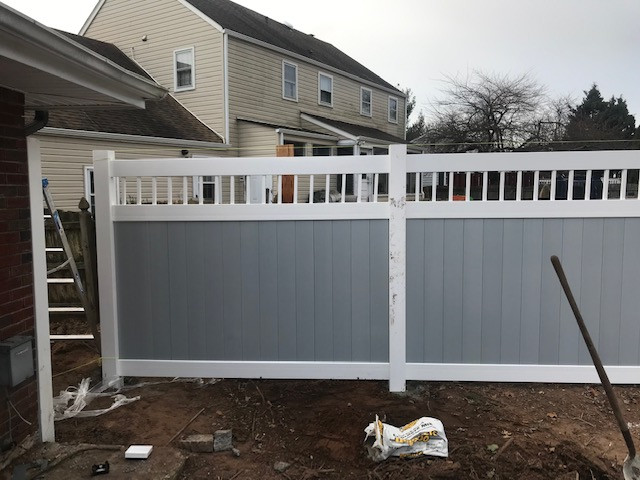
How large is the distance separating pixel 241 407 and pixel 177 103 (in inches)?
523

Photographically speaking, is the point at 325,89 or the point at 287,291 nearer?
the point at 287,291

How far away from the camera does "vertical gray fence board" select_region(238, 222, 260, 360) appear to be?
13.0 feet

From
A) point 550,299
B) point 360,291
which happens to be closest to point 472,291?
point 550,299

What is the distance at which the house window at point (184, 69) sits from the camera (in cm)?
1462

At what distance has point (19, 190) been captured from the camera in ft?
9.17

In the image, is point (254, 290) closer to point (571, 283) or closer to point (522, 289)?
point (522, 289)

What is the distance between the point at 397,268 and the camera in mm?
3803

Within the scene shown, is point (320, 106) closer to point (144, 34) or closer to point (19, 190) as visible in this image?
point (144, 34)

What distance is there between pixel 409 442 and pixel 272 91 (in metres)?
14.5

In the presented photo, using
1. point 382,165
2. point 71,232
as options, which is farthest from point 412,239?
point 71,232

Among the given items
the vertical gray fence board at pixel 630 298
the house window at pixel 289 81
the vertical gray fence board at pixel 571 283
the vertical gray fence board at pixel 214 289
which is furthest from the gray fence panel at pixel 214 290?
the house window at pixel 289 81

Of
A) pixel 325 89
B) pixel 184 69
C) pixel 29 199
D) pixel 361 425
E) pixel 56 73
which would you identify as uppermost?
pixel 325 89

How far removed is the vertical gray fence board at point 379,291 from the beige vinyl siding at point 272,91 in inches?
455

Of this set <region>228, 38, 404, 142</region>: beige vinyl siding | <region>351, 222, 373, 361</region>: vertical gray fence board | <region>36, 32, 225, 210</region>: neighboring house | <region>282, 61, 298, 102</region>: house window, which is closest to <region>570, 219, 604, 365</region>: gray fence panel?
<region>351, 222, 373, 361</region>: vertical gray fence board
